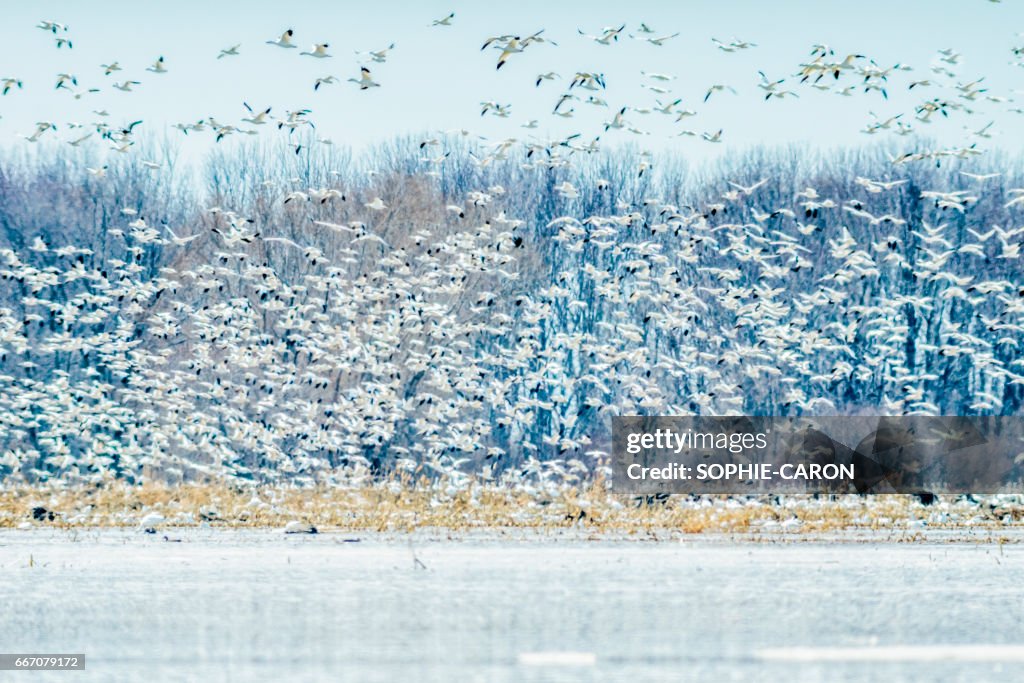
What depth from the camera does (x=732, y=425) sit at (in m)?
33.6

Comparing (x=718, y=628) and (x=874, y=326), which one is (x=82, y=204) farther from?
(x=718, y=628)

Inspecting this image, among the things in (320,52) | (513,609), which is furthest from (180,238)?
(513,609)

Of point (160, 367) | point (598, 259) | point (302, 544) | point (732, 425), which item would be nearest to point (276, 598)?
point (302, 544)

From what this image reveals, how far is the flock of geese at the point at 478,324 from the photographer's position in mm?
30609

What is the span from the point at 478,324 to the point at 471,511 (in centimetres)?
1072

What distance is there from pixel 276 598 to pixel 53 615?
162cm

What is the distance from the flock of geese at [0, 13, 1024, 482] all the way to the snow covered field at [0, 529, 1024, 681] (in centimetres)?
1176

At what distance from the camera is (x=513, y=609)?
34.3 ft

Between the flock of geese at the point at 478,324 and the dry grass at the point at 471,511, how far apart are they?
294cm

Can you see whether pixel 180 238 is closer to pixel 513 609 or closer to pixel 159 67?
pixel 159 67

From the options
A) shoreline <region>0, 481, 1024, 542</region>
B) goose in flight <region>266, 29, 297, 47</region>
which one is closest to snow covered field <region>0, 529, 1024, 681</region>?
shoreline <region>0, 481, 1024, 542</region>

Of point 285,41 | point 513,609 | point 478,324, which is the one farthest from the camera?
point 478,324

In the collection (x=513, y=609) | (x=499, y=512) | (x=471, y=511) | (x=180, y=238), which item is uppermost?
(x=513, y=609)

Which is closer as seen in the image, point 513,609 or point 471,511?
point 513,609
